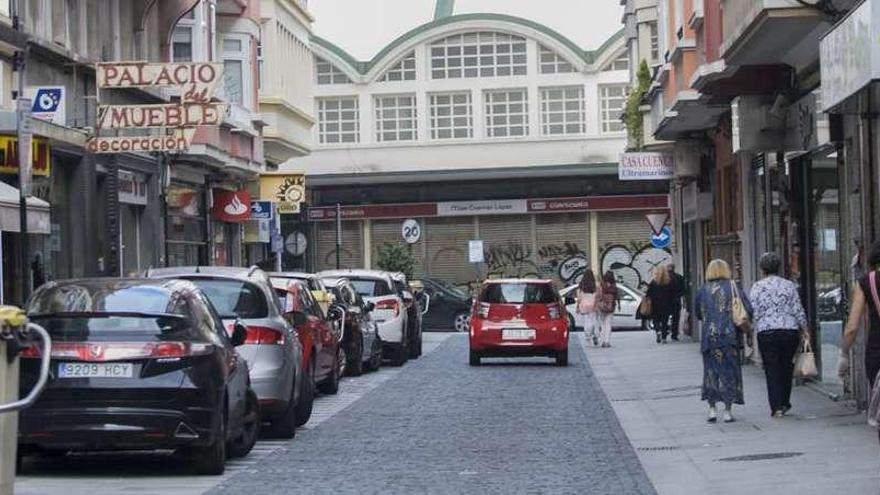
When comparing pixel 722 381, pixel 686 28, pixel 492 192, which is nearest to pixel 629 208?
pixel 492 192

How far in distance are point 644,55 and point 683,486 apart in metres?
35.2

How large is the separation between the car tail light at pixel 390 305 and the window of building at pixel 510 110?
127ft

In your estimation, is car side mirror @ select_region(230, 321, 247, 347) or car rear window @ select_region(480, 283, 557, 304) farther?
car rear window @ select_region(480, 283, 557, 304)

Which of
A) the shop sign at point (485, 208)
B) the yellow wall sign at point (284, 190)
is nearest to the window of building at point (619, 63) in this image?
the shop sign at point (485, 208)

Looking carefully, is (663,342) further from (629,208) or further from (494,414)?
(629,208)

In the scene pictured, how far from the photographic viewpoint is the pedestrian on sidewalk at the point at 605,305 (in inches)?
1607

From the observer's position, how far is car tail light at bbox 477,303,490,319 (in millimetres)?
33562

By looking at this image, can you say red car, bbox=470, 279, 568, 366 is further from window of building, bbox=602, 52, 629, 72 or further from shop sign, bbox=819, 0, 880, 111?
window of building, bbox=602, 52, 629, 72

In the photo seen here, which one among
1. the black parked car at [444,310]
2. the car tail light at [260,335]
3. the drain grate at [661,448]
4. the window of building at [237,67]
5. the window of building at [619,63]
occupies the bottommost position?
the drain grate at [661,448]

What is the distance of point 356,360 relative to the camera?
102 ft

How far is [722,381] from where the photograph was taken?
20.1m

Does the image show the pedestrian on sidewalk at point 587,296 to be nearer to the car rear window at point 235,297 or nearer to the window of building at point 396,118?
the car rear window at point 235,297

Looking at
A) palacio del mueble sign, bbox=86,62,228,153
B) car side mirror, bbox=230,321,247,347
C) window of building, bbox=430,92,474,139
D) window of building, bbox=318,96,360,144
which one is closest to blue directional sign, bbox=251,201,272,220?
palacio del mueble sign, bbox=86,62,228,153

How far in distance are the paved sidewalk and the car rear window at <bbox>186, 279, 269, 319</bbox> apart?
378 centimetres
